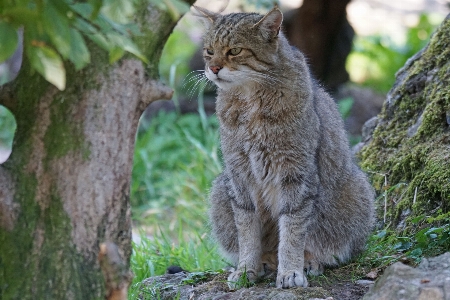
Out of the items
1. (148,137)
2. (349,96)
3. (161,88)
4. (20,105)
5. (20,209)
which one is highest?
(161,88)

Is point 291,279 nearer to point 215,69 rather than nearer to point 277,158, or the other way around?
point 277,158

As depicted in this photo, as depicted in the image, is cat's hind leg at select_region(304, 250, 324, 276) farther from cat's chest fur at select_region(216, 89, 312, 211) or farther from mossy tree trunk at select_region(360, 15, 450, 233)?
mossy tree trunk at select_region(360, 15, 450, 233)

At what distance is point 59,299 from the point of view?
244 centimetres

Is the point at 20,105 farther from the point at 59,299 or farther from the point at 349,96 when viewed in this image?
the point at 349,96

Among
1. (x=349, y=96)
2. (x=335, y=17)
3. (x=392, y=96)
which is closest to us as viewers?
(x=392, y=96)

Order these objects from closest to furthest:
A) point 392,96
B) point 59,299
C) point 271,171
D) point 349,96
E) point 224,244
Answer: point 59,299 < point 271,171 < point 224,244 < point 392,96 < point 349,96

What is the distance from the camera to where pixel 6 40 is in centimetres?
166

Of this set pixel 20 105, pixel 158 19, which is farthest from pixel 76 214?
pixel 158 19

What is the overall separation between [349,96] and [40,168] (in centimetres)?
676

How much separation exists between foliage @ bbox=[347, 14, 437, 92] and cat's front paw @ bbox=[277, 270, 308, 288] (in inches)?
242

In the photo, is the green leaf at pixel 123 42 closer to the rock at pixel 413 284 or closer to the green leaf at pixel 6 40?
the green leaf at pixel 6 40

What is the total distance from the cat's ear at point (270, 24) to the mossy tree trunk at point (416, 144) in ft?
4.16

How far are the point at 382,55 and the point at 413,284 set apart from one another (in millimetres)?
7385

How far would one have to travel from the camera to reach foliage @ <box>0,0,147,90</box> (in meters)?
1.68
